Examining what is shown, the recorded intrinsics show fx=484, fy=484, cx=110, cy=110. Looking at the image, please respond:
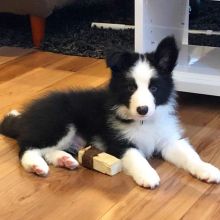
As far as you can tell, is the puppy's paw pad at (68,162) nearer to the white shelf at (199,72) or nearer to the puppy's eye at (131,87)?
the puppy's eye at (131,87)

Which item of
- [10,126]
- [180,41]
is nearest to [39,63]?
[180,41]

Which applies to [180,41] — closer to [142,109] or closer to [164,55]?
[164,55]

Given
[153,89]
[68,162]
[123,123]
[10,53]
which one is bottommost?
[10,53]

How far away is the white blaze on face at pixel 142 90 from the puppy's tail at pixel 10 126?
48 centimetres

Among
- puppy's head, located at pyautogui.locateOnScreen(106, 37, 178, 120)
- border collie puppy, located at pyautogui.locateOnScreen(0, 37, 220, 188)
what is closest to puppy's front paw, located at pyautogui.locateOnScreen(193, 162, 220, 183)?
border collie puppy, located at pyautogui.locateOnScreen(0, 37, 220, 188)

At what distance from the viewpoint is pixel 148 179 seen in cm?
145

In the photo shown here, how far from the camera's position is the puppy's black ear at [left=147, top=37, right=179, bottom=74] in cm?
154

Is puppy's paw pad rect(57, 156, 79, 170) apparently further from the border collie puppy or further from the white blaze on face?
the white blaze on face

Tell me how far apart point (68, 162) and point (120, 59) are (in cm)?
38

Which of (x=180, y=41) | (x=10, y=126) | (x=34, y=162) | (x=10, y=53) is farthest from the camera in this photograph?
(x=10, y=53)

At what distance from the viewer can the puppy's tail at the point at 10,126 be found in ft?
5.75

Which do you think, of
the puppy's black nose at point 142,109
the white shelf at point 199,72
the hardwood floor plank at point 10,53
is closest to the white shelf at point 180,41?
the white shelf at point 199,72

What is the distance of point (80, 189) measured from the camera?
1.48 meters

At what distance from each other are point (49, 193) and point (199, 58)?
3.73 feet
